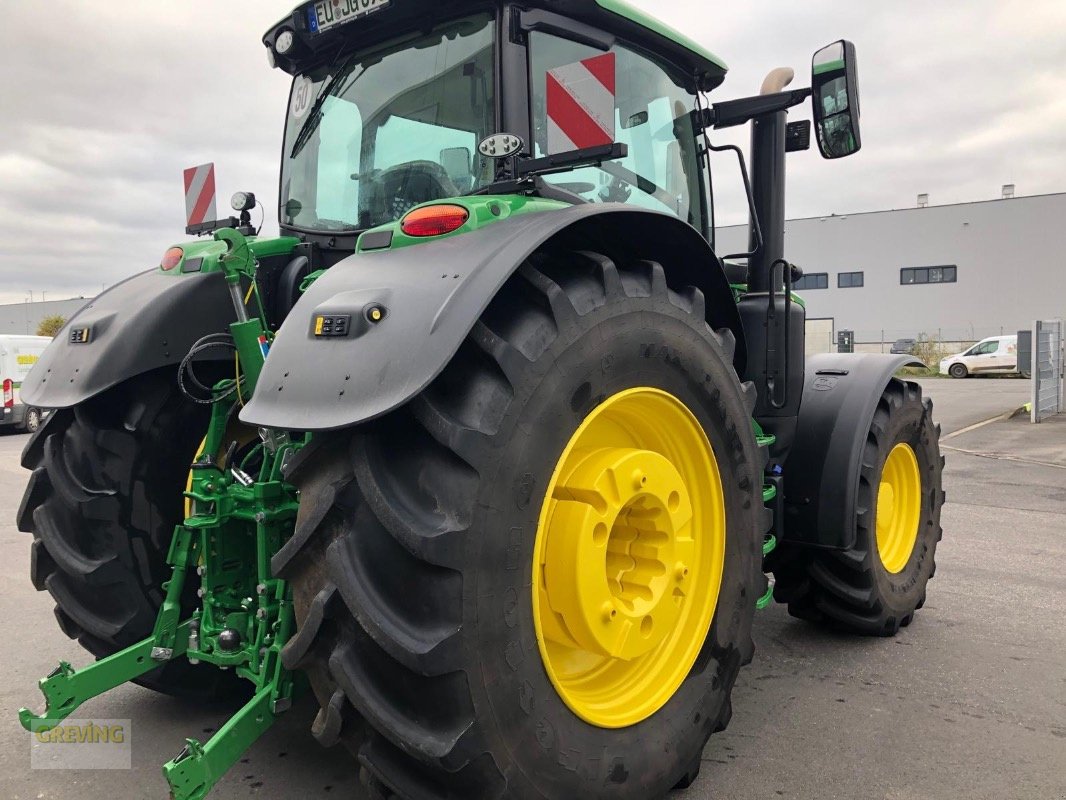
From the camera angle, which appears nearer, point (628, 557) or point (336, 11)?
point (628, 557)

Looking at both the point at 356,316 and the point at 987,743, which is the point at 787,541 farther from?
the point at 356,316

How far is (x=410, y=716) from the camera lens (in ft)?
5.95

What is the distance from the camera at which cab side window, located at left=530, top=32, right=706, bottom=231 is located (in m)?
2.71

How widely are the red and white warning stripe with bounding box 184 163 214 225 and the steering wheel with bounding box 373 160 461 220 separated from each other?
72cm

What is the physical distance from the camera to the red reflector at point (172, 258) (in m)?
3.04

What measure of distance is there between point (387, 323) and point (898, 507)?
3469 millimetres

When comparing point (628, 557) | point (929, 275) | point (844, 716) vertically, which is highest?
point (929, 275)

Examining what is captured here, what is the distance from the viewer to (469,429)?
1.82m

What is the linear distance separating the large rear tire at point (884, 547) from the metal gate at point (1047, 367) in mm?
12264

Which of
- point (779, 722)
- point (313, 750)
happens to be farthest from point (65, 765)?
point (779, 722)

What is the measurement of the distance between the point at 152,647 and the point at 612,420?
1.62m

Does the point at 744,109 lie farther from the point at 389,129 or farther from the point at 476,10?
the point at 389,129

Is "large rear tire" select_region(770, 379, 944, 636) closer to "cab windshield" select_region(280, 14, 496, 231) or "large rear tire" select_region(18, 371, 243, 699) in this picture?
"cab windshield" select_region(280, 14, 496, 231)

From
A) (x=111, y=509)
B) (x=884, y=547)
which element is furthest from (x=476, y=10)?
(x=884, y=547)
